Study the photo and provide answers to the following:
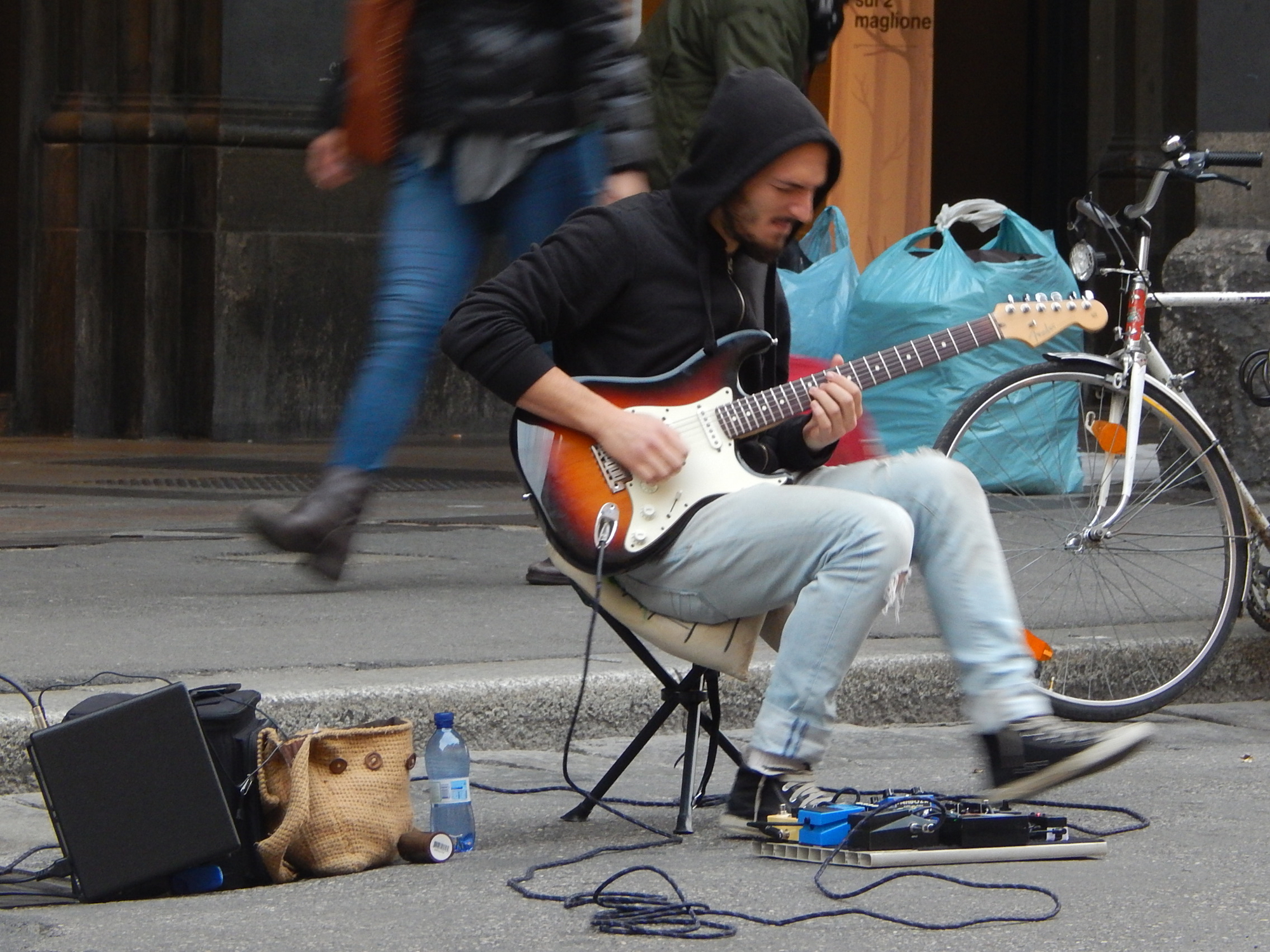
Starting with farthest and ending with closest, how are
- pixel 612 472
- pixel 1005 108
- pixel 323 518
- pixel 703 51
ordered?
pixel 1005 108 < pixel 703 51 < pixel 323 518 < pixel 612 472

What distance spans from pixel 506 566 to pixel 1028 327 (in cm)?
215

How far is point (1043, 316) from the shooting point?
4.13 meters

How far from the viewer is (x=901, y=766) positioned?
4.26m

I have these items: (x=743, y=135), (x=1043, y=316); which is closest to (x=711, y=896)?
(x=743, y=135)

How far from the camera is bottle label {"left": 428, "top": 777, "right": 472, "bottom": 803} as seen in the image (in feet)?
11.5

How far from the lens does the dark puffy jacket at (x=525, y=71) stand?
4777 millimetres

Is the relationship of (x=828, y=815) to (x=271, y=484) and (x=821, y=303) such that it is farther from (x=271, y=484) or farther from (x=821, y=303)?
(x=271, y=484)

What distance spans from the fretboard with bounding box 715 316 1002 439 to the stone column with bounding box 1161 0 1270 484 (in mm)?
3798

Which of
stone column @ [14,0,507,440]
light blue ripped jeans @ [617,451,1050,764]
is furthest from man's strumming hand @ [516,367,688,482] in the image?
stone column @ [14,0,507,440]

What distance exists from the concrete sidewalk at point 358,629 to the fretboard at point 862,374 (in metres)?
0.89

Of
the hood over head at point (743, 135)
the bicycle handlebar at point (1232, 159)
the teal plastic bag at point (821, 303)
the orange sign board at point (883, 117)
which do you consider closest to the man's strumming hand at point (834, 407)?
the hood over head at point (743, 135)

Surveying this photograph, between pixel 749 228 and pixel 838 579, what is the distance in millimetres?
676

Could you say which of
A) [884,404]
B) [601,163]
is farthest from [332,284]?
[601,163]

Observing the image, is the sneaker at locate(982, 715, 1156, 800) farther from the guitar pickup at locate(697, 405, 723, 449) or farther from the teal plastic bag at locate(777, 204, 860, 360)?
the teal plastic bag at locate(777, 204, 860, 360)
